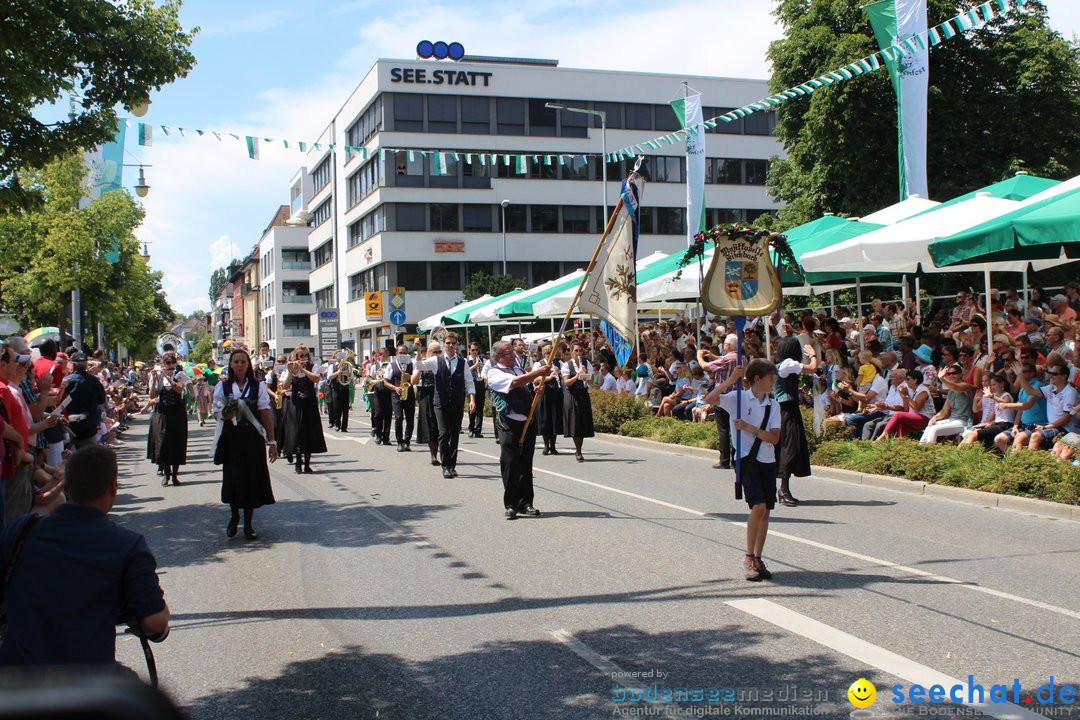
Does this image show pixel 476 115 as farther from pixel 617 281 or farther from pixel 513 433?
pixel 617 281

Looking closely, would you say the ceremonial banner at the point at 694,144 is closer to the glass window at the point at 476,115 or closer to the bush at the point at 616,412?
the bush at the point at 616,412

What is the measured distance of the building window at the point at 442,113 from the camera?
5422 centimetres

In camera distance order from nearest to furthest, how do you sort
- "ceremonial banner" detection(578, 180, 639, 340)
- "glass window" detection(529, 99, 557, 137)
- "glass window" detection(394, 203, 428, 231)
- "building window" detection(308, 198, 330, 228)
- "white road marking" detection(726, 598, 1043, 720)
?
"white road marking" detection(726, 598, 1043, 720) < "ceremonial banner" detection(578, 180, 639, 340) < "glass window" detection(394, 203, 428, 231) < "glass window" detection(529, 99, 557, 137) < "building window" detection(308, 198, 330, 228)

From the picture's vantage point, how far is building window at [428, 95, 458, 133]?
54219 millimetres

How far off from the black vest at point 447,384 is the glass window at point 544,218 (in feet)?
143

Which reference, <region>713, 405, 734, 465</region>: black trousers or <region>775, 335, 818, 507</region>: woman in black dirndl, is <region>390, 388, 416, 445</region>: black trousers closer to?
<region>713, 405, 734, 465</region>: black trousers

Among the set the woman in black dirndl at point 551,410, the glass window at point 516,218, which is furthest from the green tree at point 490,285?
the woman in black dirndl at point 551,410

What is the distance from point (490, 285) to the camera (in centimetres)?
4791

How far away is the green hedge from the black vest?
5.06m

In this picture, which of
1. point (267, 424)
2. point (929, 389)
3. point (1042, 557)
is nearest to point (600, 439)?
point (929, 389)

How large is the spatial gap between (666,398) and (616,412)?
3.54ft

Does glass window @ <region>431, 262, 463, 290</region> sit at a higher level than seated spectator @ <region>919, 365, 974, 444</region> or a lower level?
higher

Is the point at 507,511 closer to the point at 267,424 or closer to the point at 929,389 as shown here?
the point at 267,424

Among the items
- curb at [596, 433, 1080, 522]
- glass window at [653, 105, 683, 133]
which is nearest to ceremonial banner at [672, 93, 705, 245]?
curb at [596, 433, 1080, 522]
